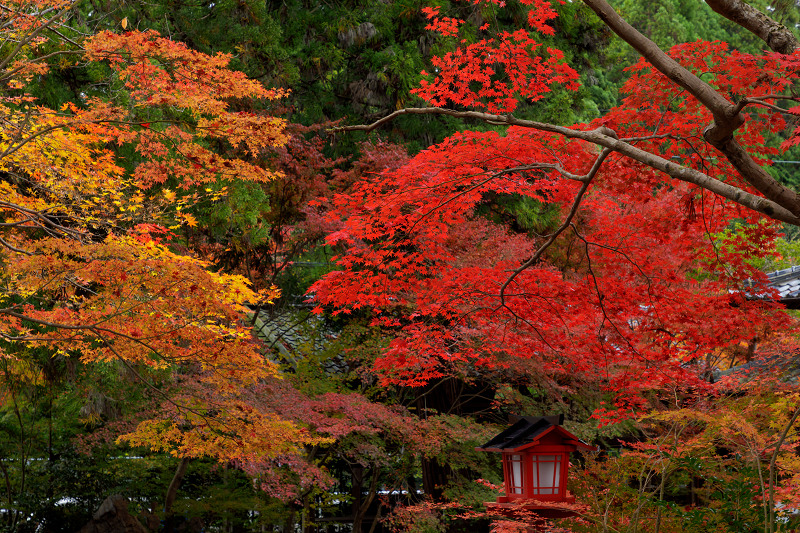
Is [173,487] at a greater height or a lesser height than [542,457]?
lesser

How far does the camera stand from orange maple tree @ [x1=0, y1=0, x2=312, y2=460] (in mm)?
5758

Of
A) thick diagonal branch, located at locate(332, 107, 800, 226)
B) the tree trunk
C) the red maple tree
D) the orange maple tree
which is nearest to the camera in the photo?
thick diagonal branch, located at locate(332, 107, 800, 226)

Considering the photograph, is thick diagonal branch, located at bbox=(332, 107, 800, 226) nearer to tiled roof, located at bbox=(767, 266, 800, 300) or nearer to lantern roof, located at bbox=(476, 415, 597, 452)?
lantern roof, located at bbox=(476, 415, 597, 452)

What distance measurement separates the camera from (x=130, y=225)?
8.11m

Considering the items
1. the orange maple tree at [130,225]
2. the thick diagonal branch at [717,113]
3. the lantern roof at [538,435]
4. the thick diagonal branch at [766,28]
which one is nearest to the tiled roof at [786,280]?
the lantern roof at [538,435]

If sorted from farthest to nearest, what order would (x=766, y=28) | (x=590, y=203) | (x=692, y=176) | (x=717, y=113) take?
(x=590, y=203) → (x=766, y=28) → (x=692, y=176) → (x=717, y=113)

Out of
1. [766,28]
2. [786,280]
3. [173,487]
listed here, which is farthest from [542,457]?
[786,280]

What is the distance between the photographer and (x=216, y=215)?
8.95 meters

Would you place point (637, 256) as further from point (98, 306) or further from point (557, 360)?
point (98, 306)

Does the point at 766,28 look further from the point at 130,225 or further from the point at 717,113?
the point at 130,225

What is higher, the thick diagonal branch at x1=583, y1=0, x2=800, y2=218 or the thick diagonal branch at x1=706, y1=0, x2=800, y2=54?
the thick diagonal branch at x1=706, y1=0, x2=800, y2=54

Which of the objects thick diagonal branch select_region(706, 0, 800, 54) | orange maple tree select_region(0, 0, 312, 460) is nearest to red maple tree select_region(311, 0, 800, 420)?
thick diagonal branch select_region(706, 0, 800, 54)

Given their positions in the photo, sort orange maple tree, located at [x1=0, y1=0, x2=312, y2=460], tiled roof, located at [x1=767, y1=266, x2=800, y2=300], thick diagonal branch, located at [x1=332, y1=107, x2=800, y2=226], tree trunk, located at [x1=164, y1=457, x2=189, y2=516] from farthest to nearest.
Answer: tiled roof, located at [x1=767, y1=266, x2=800, y2=300], tree trunk, located at [x1=164, y1=457, x2=189, y2=516], orange maple tree, located at [x1=0, y1=0, x2=312, y2=460], thick diagonal branch, located at [x1=332, y1=107, x2=800, y2=226]

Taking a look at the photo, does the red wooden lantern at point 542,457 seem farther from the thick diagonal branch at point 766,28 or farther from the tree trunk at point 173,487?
the tree trunk at point 173,487
